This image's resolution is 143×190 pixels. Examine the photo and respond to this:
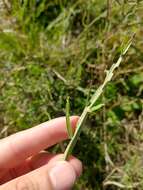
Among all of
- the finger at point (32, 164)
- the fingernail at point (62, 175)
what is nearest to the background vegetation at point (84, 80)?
the finger at point (32, 164)

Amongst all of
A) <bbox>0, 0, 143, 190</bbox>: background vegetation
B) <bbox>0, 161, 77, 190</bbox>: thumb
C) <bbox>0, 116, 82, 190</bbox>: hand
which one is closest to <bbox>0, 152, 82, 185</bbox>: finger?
<bbox>0, 116, 82, 190</bbox>: hand

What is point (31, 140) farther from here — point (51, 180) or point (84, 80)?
point (84, 80)

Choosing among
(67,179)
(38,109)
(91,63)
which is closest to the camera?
(67,179)

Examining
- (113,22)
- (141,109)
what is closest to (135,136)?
(141,109)

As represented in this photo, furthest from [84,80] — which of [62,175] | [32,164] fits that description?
[62,175]

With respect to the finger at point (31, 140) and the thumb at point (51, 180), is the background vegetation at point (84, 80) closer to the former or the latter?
the finger at point (31, 140)

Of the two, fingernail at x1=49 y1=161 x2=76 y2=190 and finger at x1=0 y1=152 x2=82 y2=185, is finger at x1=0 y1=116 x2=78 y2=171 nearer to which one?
finger at x1=0 y1=152 x2=82 y2=185

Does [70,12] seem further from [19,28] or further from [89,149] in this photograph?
[89,149]
